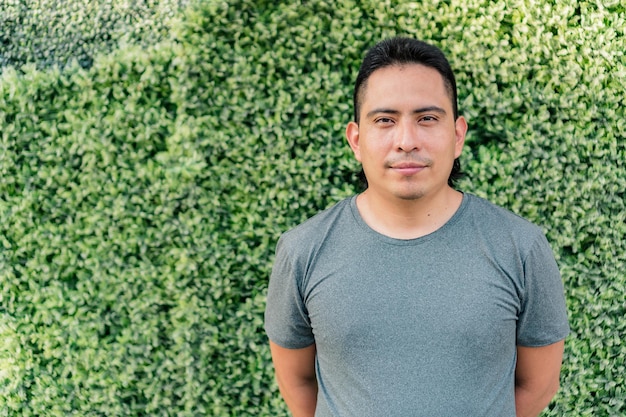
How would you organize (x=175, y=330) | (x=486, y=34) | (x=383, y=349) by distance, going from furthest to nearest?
(x=175, y=330) → (x=486, y=34) → (x=383, y=349)

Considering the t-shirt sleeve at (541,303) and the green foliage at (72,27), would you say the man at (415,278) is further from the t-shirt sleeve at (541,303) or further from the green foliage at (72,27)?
the green foliage at (72,27)

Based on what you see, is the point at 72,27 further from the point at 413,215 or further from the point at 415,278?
the point at 415,278

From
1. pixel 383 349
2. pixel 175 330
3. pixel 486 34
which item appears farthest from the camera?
pixel 175 330

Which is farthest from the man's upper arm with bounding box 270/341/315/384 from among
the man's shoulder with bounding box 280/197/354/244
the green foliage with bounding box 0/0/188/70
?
the green foliage with bounding box 0/0/188/70

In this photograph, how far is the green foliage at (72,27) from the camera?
11.1 ft

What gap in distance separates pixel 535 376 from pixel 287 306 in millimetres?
991

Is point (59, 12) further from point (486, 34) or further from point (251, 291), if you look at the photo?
point (486, 34)

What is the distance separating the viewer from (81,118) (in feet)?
10.9

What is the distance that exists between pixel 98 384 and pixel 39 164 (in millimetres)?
1299

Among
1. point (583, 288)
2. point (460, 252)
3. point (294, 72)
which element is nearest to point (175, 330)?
point (294, 72)

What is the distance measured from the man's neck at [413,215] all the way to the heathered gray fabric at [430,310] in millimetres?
38

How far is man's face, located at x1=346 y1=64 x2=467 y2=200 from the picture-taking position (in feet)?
6.52

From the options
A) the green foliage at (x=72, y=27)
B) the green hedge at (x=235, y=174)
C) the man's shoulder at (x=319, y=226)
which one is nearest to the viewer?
the man's shoulder at (x=319, y=226)

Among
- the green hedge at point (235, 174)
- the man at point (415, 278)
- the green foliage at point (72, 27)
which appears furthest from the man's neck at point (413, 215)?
the green foliage at point (72, 27)
